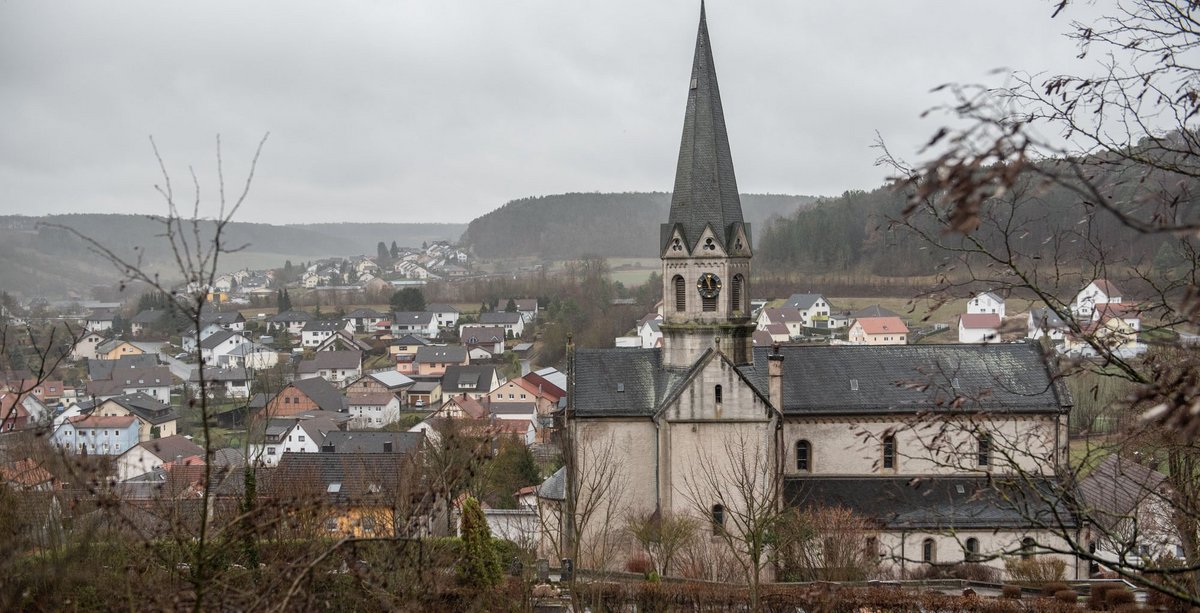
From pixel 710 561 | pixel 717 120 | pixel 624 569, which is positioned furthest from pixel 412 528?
pixel 717 120

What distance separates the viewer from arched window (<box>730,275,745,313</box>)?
28.4 m

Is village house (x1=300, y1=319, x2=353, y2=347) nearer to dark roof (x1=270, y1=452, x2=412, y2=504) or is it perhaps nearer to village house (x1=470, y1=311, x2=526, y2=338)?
village house (x1=470, y1=311, x2=526, y2=338)

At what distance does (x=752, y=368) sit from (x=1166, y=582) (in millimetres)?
21585

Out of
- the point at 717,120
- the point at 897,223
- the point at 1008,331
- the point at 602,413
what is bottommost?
the point at 602,413

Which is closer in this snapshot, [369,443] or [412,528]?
[412,528]

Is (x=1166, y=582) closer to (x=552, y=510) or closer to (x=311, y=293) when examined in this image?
(x=552, y=510)

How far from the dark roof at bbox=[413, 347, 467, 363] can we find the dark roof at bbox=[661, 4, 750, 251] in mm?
74390

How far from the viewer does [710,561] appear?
1027 inches

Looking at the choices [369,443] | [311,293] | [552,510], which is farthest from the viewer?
[311,293]

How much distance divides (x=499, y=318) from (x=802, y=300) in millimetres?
40288

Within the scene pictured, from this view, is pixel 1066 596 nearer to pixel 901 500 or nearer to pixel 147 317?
pixel 901 500

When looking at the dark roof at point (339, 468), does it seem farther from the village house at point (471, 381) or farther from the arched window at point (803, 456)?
the village house at point (471, 381)

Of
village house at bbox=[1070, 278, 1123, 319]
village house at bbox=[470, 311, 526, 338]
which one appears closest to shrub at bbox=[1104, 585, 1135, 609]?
village house at bbox=[1070, 278, 1123, 319]

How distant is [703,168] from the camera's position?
1126 inches
